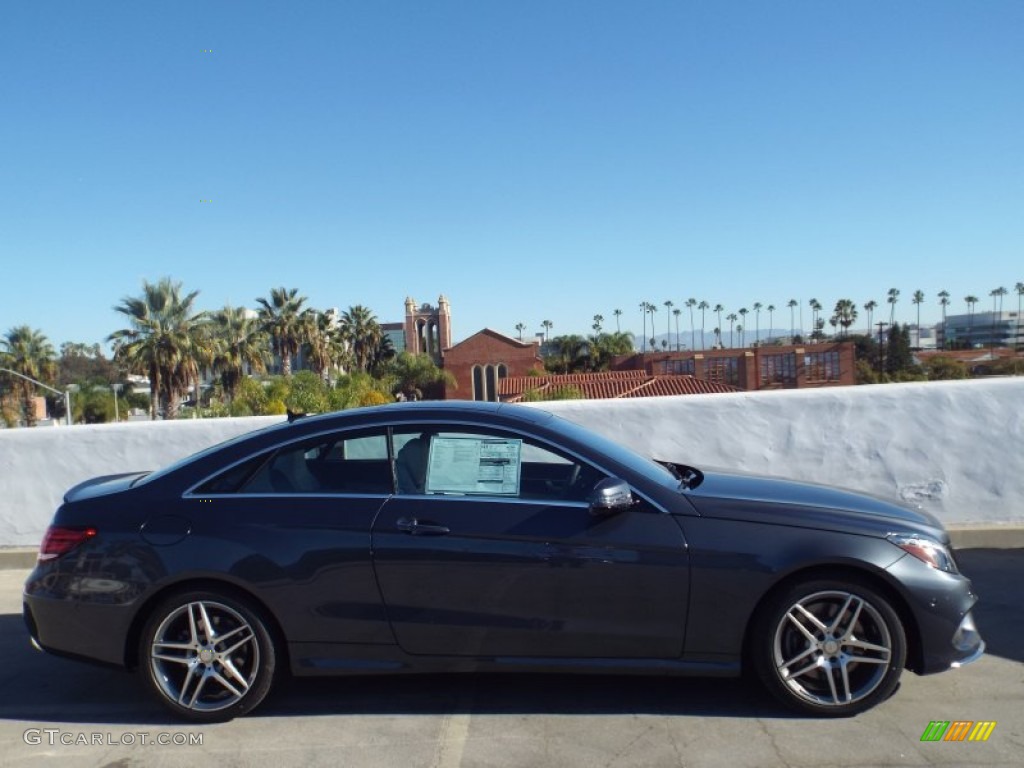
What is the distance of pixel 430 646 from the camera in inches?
156

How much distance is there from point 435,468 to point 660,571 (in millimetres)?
1176

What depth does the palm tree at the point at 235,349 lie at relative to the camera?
51.8 meters

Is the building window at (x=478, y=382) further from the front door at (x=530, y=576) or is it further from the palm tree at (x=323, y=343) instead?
the front door at (x=530, y=576)

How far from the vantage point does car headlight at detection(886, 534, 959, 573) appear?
3.86m

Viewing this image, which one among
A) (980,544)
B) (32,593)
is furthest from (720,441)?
(32,593)

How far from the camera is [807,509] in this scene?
393 centimetres

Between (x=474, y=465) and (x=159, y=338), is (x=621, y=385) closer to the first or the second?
(x=159, y=338)

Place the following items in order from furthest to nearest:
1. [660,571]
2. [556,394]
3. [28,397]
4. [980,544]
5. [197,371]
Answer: [28,397], [197,371], [556,394], [980,544], [660,571]

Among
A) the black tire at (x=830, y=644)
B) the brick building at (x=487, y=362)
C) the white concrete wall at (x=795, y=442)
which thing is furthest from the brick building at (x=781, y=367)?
the black tire at (x=830, y=644)

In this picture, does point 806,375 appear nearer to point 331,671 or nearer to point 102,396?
point 331,671

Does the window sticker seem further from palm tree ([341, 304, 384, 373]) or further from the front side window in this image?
palm tree ([341, 304, 384, 373])

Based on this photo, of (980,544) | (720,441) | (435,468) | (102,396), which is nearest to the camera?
(435,468)

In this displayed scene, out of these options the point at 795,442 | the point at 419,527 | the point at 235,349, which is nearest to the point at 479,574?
the point at 419,527

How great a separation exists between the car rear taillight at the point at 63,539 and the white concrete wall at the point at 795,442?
3537 mm
